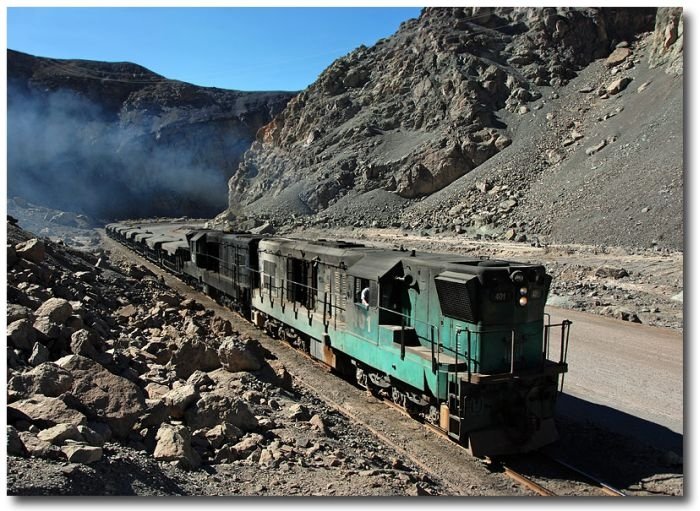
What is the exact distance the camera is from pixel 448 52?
224 ft

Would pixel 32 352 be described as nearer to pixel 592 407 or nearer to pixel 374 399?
pixel 374 399

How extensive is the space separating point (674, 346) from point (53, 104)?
11379 cm

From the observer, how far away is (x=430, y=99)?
217ft

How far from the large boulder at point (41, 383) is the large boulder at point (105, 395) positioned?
0.50ft

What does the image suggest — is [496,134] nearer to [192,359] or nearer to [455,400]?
[192,359]

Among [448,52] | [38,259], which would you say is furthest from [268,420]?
[448,52]

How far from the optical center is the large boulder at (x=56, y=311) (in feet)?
33.4

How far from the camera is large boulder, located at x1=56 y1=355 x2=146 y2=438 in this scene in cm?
729

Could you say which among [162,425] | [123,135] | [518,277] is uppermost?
[123,135]

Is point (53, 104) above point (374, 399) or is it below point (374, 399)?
above

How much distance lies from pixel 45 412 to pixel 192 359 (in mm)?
4712

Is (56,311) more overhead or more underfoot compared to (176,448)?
more overhead

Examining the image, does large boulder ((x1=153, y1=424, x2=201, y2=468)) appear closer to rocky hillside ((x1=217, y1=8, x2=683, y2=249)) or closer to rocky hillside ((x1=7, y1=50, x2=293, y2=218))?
rocky hillside ((x1=217, y1=8, x2=683, y2=249))

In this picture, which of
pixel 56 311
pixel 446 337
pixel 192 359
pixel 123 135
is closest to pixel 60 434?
pixel 56 311
